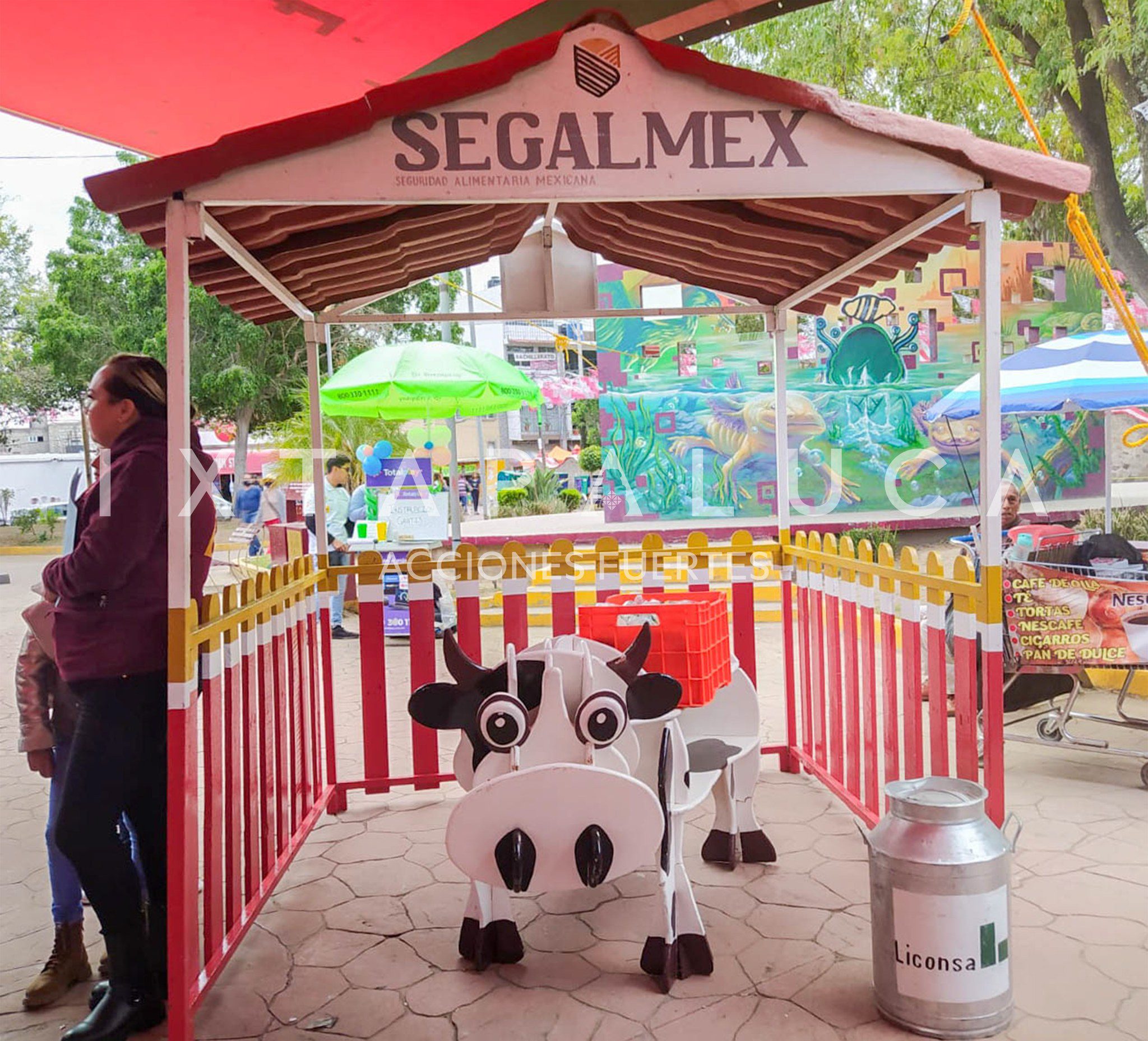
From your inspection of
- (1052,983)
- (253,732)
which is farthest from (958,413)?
(253,732)

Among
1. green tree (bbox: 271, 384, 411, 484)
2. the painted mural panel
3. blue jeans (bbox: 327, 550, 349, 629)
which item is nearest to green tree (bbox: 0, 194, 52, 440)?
green tree (bbox: 271, 384, 411, 484)

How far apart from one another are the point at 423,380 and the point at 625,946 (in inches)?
281

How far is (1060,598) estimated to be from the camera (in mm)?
5137

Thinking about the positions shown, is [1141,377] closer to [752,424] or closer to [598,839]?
Answer: [598,839]

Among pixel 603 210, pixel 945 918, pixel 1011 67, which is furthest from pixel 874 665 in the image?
pixel 1011 67

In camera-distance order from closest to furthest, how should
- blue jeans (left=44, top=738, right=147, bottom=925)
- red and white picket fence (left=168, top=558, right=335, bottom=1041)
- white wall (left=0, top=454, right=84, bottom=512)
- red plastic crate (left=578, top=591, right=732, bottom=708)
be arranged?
red and white picket fence (left=168, top=558, right=335, bottom=1041)
blue jeans (left=44, top=738, right=147, bottom=925)
red plastic crate (left=578, top=591, right=732, bottom=708)
white wall (left=0, top=454, right=84, bottom=512)

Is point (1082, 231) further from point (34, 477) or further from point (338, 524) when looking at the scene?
point (34, 477)

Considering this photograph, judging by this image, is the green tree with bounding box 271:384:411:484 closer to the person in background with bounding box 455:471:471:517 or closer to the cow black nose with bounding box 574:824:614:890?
the person in background with bounding box 455:471:471:517

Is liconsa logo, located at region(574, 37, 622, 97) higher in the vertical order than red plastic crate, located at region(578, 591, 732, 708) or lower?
higher

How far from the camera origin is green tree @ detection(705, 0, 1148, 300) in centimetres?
930

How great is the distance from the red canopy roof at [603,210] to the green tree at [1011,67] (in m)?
5.87

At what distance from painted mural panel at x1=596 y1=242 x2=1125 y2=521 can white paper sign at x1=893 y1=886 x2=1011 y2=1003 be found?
15066 millimetres

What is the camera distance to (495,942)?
3.41 m

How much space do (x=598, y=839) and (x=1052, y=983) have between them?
5.05ft
